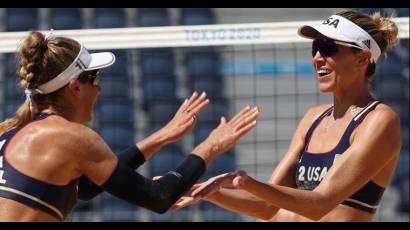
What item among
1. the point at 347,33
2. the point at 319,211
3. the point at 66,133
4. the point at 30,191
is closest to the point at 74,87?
the point at 66,133

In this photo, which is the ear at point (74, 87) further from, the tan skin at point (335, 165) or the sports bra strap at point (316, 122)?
the sports bra strap at point (316, 122)

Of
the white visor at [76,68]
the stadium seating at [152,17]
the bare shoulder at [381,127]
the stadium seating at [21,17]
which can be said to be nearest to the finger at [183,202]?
the white visor at [76,68]

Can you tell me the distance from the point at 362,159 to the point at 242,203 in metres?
0.65

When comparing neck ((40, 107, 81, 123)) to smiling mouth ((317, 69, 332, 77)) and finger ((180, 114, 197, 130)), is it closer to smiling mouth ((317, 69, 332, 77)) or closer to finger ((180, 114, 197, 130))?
finger ((180, 114, 197, 130))

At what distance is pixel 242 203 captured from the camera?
4.16m

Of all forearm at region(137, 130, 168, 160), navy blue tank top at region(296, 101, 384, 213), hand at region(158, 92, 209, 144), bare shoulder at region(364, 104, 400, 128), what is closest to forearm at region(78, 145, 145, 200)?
forearm at region(137, 130, 168, 160)

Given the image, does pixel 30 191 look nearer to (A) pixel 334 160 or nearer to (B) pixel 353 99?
(A) pixel 334 160

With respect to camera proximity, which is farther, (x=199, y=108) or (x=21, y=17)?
(x=21, y=17)

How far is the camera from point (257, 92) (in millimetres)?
8086

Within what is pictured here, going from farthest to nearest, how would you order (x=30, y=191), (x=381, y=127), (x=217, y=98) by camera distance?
(x=217, y=98)
(x=381, y=127)
(x=30, y=191)

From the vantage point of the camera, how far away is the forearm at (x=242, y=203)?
13.4 feet

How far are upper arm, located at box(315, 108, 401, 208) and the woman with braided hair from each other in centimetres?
40
